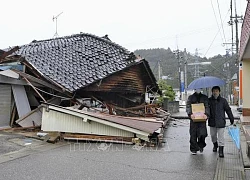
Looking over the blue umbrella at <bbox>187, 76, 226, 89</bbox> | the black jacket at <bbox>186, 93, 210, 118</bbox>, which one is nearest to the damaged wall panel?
the black jacket at <bbox>186, 93, 210, 118</bbox>

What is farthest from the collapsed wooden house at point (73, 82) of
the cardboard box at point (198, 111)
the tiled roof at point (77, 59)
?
the cardboard box at point (198, 111)

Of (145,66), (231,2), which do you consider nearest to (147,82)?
(145,66)

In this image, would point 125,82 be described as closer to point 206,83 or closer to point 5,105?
point 5,105

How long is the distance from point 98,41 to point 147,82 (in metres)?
4.53

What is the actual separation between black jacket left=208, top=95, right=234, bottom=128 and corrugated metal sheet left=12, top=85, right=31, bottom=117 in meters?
7.56

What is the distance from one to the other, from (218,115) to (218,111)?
11cm

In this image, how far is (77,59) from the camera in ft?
48.5

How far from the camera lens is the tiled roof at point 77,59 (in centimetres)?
1277

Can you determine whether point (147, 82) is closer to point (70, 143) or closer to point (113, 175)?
point (70, 143)

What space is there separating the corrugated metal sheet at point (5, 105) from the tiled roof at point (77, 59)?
5.86 feet

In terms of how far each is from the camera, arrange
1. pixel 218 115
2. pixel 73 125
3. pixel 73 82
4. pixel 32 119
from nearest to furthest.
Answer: pixel 218 115, pixel 73 125, pixel 32 119, pixel 73 82

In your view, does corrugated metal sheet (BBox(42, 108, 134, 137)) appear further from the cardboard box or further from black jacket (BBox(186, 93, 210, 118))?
the cardboard box

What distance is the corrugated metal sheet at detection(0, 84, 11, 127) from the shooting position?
10781mm

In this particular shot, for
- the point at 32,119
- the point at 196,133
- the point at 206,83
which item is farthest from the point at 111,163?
the point at 32,119
